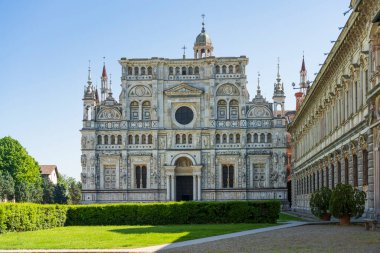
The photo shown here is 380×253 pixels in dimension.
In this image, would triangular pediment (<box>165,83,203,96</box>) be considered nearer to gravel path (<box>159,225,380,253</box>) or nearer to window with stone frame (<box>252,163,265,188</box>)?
window with stone frame (<box>252,163,265,188</box>)

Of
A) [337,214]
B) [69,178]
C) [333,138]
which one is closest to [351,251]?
[337,214]

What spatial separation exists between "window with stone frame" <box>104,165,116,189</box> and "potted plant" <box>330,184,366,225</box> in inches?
2175

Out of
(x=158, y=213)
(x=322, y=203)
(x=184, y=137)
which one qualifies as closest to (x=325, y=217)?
(x=322, y=203)

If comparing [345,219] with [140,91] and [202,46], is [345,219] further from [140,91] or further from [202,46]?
[202,46]

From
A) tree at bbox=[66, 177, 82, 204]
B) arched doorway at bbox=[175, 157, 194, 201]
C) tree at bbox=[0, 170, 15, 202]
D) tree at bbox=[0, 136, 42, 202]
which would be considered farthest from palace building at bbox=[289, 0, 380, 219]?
tree at bbox=[66, 177, 82, 204]

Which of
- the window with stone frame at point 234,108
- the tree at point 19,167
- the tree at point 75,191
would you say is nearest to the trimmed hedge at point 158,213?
the window with stone frame at point 234,108

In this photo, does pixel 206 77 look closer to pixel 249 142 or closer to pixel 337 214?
pixel 249 142

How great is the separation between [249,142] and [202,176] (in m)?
7.73

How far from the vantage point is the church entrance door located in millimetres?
84625

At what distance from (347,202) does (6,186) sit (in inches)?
2806

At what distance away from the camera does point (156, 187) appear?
271ft

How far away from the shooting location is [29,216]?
38.1 meters

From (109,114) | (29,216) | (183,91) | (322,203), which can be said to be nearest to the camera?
(322,203)

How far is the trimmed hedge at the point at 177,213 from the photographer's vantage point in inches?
1662
